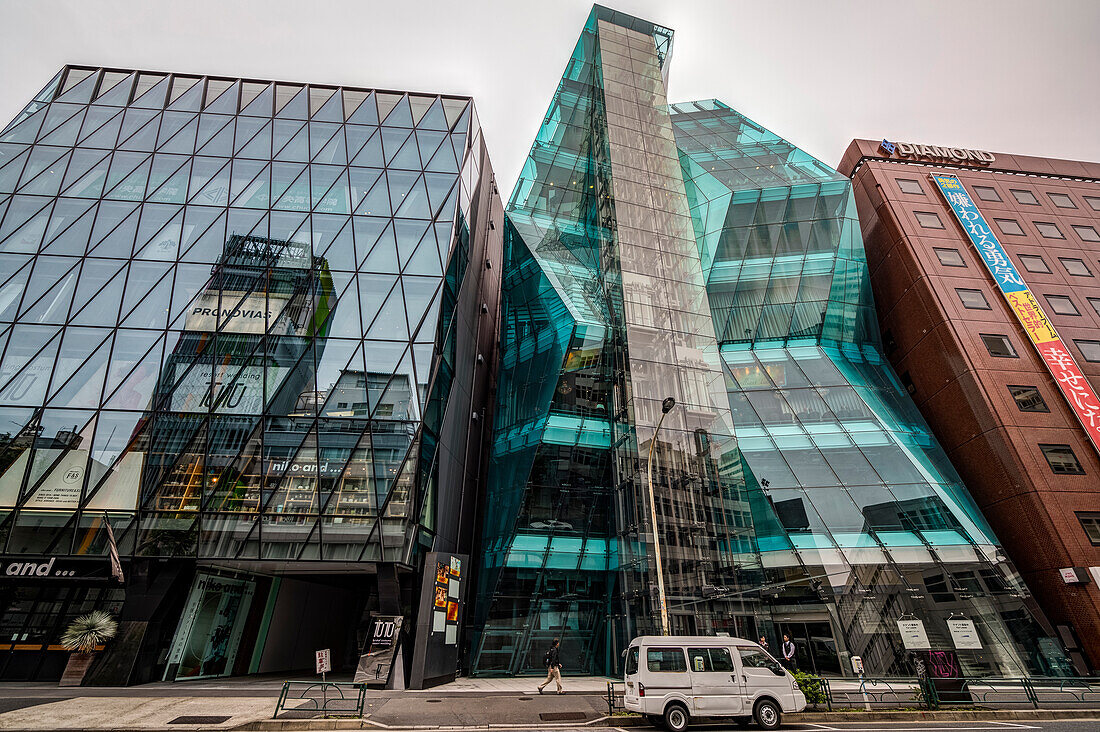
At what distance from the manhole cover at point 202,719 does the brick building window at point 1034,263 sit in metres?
45.2

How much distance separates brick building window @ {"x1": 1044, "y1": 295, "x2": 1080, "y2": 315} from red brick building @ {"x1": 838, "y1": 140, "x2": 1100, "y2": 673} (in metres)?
0.08

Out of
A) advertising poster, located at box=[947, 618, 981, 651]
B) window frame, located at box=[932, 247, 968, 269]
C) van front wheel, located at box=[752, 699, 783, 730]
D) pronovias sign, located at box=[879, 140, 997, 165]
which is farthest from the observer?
pronovias sign, located at box=[879, 140, 997, 165]

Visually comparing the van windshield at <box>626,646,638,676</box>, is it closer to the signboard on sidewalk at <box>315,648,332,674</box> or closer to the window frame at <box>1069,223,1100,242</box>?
the signboard on sidewalk at <box>315,648,332,674</box>

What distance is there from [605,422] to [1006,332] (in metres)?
23.4

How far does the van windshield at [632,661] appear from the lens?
512 inches

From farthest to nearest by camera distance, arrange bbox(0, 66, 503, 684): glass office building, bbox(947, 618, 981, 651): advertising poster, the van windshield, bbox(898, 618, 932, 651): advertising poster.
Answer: bbox(947, 618, 981, 651): advertising poster → bbox(0, 66, 503, 684): glass office building → bbox(898, 618, 932, 651): advertising poster → the van windshield

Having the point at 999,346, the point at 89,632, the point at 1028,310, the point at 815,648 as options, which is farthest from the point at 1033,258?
the point at 89,632

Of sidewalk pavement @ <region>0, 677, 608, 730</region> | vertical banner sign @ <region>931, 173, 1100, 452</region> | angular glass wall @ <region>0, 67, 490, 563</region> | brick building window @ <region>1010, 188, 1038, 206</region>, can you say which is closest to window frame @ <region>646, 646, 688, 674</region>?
sidewalk pavement @ <region>0, 677, 608, 730</region>

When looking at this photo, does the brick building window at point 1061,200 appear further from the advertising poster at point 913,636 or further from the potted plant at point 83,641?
the potted plant at point 83,641

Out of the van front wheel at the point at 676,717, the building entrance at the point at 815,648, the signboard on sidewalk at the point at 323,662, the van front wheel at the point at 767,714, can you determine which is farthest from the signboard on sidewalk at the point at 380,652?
the building entrance at the point at 815,648

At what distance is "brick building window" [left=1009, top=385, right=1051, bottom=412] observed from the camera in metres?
26.7

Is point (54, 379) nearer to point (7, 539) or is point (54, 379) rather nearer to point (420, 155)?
point (7, 539)

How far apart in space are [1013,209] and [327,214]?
44404 millimetres

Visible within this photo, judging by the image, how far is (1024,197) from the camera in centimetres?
3706
